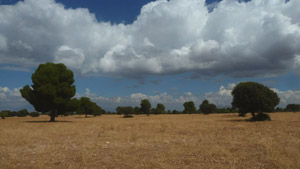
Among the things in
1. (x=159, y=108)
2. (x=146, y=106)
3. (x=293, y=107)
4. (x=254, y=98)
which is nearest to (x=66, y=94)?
(x=254, y=98)

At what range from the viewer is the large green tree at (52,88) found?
38.3 meters

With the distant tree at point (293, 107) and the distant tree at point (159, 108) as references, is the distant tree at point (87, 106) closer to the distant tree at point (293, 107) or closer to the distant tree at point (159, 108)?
the distant tree at point (159, 108)

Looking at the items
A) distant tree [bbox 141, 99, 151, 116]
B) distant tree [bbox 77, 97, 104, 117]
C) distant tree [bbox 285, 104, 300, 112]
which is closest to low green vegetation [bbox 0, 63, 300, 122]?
distant tree [bbox 77, 97, 104, 117]

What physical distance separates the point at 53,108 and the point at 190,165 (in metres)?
38.4

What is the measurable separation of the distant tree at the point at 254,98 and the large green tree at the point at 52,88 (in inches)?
1199

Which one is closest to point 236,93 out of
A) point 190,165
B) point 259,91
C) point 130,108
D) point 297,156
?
point 259,91

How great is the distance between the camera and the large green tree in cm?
3834

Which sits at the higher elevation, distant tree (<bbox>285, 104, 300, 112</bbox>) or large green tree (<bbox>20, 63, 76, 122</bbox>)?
large green tree (<bbox>20, 63, 76, 122</bbox>)

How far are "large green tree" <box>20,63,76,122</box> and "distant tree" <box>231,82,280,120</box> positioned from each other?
30.5 m

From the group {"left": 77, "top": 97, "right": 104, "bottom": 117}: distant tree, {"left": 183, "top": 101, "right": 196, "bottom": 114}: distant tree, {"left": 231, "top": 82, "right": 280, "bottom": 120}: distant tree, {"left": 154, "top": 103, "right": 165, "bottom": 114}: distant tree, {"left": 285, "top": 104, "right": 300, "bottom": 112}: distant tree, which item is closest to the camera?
{"left": 231, "top": 82, "right": 280, "bottom": 120}: distant tree

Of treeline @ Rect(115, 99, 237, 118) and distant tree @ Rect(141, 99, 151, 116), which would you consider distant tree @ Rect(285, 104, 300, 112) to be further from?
distant tree @ Rect(141, 99, 151, 116)

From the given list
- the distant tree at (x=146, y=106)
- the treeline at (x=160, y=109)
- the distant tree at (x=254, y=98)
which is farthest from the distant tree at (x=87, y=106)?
the distant tree at (x=254, y=98)

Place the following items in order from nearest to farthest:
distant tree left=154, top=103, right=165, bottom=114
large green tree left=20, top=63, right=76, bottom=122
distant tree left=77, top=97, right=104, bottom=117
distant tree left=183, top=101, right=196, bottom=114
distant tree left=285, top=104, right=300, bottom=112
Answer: large green tree left=20, top=63, right=76, bottom=122, distant tree left=77, top=97, right=104, bottom=117, distant tree left=285, top=104, right=300, bottom=112, distant tree left=154, top=103, right=165, bottom=114, distant tree left=183, top=101, right=196, bottom=114

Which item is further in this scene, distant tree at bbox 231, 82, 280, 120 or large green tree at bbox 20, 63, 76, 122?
large green tree at bbox 20, 63, 76, 122
